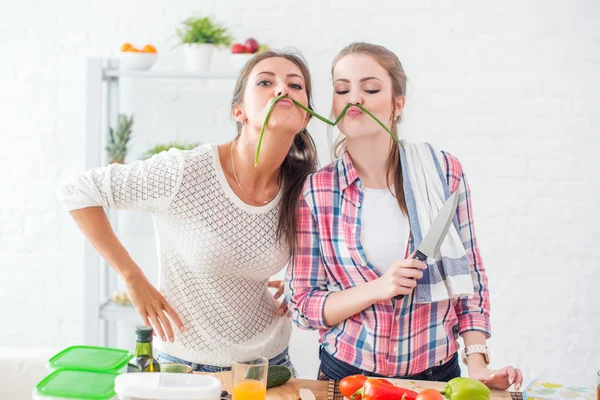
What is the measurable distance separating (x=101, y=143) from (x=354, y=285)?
162 centimetres

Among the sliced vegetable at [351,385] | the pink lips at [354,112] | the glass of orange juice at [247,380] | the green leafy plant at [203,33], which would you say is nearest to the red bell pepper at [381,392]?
the sliced vegetable at [351,385]

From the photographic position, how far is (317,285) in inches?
64.5

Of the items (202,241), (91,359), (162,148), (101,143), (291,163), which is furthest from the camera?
(101,143)

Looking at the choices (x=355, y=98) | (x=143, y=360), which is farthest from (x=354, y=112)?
(x=143, y=360)

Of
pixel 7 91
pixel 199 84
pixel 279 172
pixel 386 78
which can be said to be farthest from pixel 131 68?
pixel 386 78

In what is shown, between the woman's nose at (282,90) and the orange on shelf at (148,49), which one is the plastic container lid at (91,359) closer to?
the woman's nose at (282,90)

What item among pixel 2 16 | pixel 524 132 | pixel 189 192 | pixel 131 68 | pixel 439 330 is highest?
pixel 2 16

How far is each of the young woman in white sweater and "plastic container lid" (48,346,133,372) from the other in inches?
16.0

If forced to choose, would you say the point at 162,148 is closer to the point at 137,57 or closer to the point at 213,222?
the point at 137,57

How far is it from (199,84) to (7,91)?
86 cm

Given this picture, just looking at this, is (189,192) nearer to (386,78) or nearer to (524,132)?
(386,78)

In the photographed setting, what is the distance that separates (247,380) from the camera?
4.22ft

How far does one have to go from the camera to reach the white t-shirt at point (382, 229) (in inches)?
63.2

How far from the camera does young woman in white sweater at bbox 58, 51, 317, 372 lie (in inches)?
67.2
